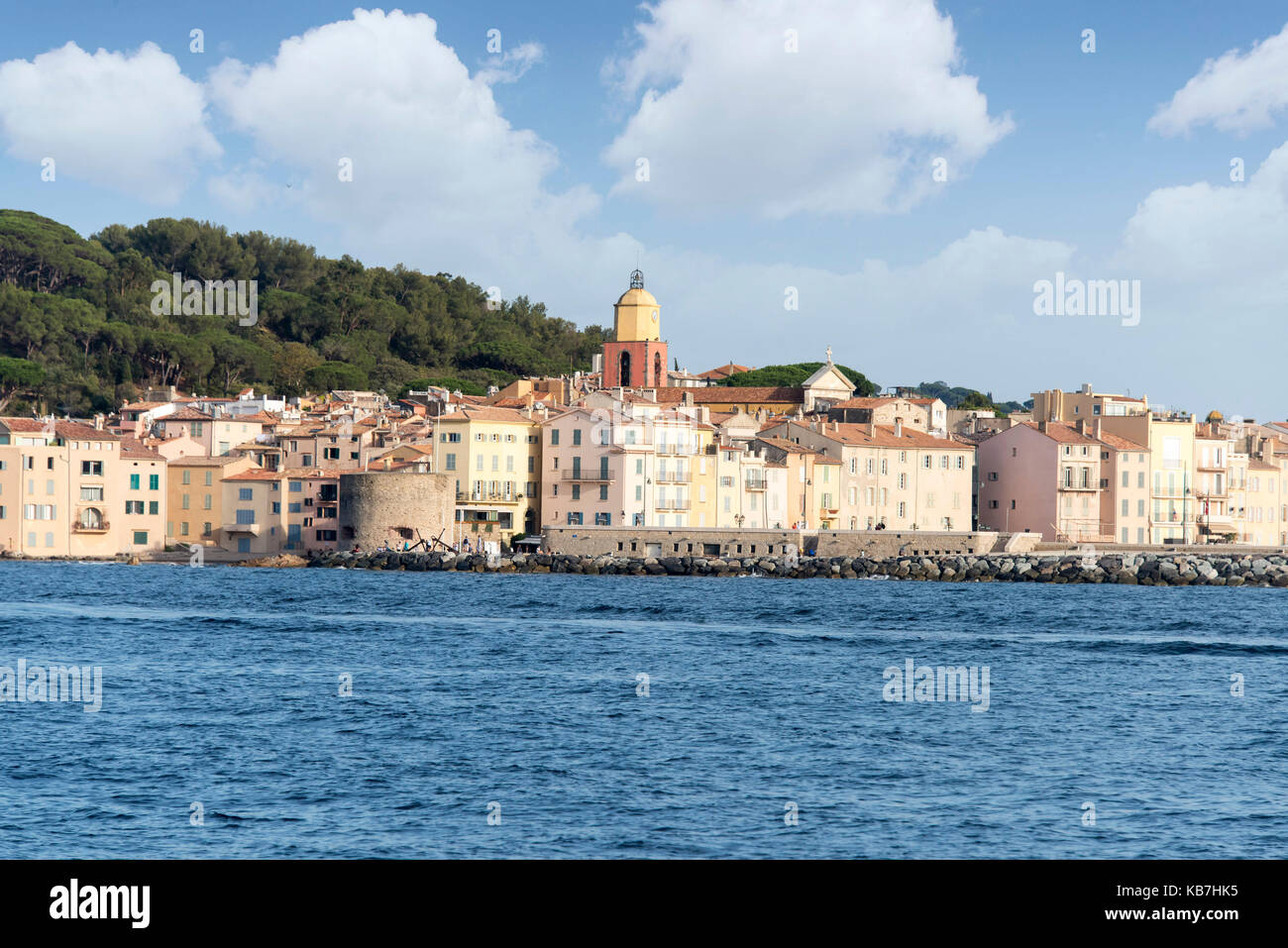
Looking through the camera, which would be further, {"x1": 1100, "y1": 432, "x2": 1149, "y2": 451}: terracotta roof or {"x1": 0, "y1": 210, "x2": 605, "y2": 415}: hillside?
{"x1": 0, "y1": 210, "x2": 605, "y2": 415}: hillside

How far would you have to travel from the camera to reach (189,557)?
6669 centimetres

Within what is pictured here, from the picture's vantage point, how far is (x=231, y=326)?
111250 mm

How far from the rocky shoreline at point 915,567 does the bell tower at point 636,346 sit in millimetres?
33045

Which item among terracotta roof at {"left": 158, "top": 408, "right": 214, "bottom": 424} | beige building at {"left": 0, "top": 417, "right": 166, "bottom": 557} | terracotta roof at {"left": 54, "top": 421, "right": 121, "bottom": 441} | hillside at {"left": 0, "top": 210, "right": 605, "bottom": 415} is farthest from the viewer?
hillside at {"left": 0, "top": 210, "right": 605, "bottom": 415}

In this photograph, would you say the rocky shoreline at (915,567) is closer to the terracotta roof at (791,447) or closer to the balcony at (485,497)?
the balcony at (485,497)

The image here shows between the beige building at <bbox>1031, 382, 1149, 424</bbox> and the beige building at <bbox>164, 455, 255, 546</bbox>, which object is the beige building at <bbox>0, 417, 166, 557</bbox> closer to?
the beige building at <bbox>164, 455, 255, 546</bbox>

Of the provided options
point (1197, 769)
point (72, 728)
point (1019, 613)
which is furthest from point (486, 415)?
point (1197, 769)

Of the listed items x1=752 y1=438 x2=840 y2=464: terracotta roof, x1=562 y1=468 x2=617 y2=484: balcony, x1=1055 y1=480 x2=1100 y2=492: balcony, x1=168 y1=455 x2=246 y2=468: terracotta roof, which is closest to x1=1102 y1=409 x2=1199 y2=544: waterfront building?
x1=1055 y1=480 x2=1100 y2=492: balcony

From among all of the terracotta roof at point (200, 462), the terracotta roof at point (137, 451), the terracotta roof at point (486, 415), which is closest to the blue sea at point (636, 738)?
the terracotta roof at point (486, 415)

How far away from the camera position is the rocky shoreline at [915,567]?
60594mm

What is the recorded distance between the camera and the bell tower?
95.7 metres

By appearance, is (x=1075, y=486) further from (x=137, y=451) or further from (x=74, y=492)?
(x=74, y=492)

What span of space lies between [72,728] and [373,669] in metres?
8.43

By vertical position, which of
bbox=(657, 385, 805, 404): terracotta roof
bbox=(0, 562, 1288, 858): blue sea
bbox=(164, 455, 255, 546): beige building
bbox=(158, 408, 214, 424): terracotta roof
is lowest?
bbox=(0, 562, 1288, 858): blue sea
